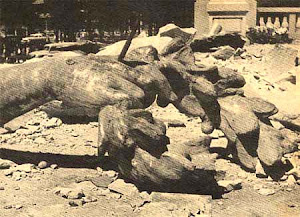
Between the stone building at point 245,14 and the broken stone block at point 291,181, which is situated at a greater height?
the stone building at point 245,14

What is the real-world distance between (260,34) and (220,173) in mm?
7445

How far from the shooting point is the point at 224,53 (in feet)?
32.4

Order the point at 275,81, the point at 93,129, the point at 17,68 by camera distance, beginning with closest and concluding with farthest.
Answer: the point at 17,68
the point at 93,129
the point at 275,81

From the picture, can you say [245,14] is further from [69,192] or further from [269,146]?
[69,192]

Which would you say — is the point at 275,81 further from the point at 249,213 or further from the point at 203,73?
the point at 249,213

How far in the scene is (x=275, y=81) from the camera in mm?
9094

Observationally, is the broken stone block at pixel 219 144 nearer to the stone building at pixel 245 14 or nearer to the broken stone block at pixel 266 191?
the broken stone block at pixel 266 191

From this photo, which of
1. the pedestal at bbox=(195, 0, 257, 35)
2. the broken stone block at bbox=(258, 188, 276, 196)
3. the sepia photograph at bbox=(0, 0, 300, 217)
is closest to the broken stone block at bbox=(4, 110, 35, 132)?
the sepia photograph at bbox=(0, 0, 300, 217)

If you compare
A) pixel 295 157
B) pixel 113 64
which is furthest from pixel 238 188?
pixel 113 64

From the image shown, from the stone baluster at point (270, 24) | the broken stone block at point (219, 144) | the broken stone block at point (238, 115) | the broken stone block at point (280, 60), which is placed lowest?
the broken stone block at point (219, 144)

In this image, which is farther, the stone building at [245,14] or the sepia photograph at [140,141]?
the stone building at [245,14]

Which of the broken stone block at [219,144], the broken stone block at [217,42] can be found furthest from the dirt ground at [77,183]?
the broken stone block at [217,42]

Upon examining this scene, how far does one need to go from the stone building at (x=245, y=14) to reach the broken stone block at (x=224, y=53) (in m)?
1.82

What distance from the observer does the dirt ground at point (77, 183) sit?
4.25m
